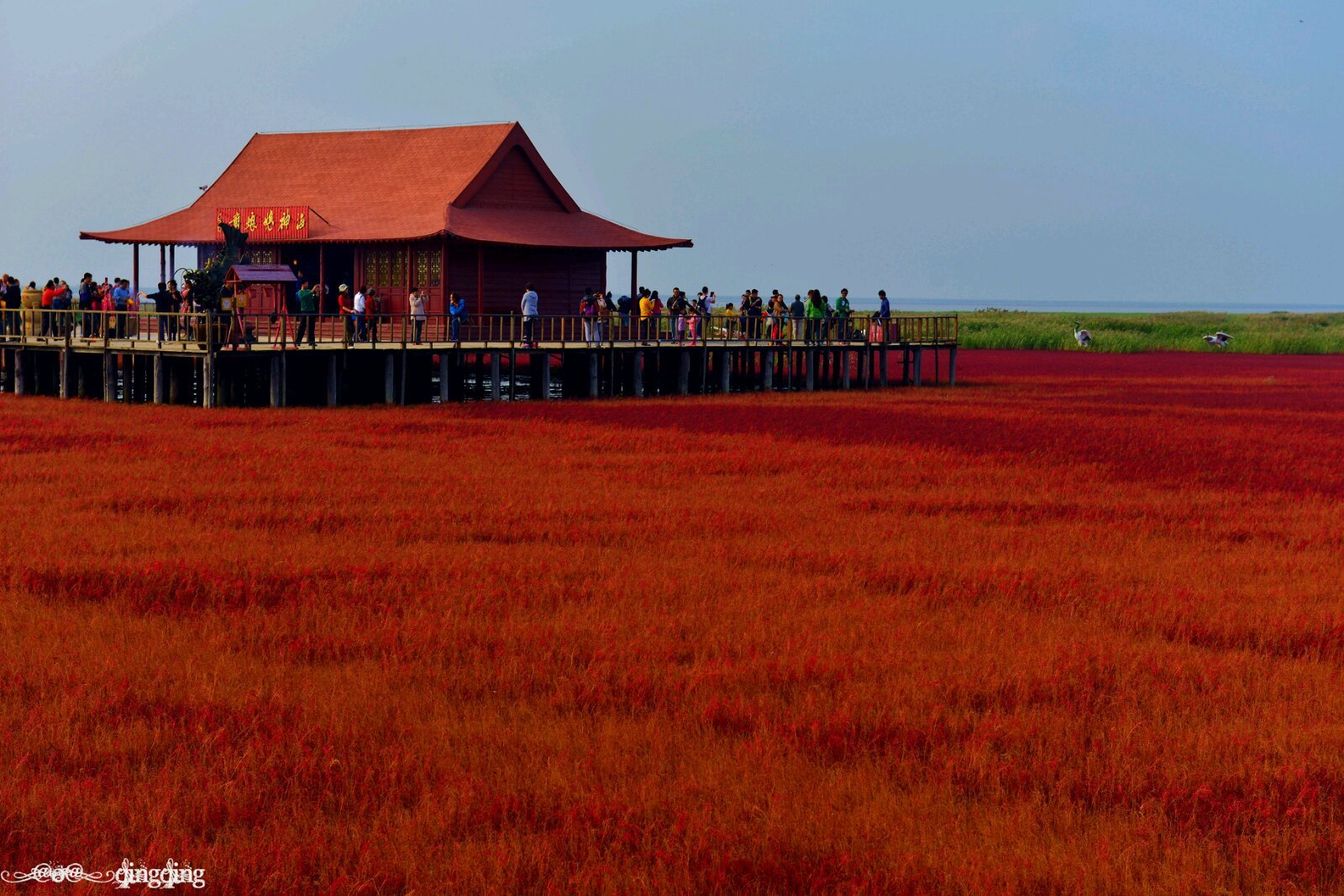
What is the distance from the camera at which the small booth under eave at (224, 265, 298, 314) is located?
39.8 meters

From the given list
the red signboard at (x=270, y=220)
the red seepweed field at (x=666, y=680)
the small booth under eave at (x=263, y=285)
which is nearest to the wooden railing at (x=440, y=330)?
the small booth under eave at (x=263, y=285)

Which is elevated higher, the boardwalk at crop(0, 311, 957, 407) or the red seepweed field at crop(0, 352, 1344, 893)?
the boardwalk at crop(0, 311, 957, 407)

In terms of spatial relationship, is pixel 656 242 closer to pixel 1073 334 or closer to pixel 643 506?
pixel 643 506

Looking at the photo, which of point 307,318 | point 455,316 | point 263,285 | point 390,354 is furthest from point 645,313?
point 307,318

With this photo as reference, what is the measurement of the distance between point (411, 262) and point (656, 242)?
699 cm

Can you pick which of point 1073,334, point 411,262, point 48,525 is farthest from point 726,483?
point 1073,334

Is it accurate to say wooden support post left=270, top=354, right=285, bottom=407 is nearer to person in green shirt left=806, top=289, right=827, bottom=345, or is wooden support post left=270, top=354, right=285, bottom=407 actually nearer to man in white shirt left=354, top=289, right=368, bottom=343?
man in white shirt left=354, top=289, right=368, bottom=343

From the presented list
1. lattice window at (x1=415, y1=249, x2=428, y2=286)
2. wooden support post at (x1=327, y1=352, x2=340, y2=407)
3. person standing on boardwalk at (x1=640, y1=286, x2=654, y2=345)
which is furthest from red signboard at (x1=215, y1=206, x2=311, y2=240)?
person standing on boardwalk at (x1=640, y1=286, x2=654, y2=345)

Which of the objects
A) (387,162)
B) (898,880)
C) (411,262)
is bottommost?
(898,880)

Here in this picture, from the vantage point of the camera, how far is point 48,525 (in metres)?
16.2

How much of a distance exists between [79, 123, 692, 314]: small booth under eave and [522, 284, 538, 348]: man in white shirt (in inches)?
87.0

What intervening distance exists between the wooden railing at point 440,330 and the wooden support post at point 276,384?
475mm

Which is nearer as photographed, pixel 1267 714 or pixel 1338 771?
pixel 1338 771

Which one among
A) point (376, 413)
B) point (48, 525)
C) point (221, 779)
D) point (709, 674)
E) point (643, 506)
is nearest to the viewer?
point (221, 779)
